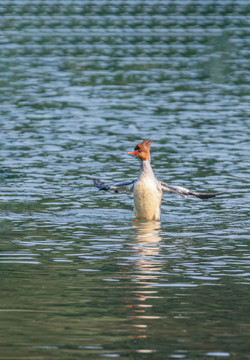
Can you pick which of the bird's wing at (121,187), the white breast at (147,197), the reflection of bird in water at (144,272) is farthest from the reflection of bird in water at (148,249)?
the bird's wing at (121,187)

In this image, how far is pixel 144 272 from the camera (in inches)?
688

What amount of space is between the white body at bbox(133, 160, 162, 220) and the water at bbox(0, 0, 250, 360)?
0.33 meters

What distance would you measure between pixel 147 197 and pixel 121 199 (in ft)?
11.0

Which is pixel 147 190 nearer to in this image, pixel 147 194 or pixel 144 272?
pixel 147 194

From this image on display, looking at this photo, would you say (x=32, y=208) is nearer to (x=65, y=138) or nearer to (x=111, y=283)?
(x=111, y=283)

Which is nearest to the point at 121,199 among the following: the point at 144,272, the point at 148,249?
the point at 148,249

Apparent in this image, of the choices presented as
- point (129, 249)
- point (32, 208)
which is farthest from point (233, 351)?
point (32, 208)

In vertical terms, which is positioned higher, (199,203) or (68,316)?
(68,316)

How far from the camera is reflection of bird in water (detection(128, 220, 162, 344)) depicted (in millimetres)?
14336

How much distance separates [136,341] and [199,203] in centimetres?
1252

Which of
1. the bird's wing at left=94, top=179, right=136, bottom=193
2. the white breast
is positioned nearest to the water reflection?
the white breast

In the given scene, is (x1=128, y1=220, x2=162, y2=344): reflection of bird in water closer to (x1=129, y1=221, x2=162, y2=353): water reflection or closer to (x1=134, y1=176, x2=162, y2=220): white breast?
(x1=129, y1=221, x2=162, y2=353): water reflection

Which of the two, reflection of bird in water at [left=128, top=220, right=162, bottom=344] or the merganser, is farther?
the merganser

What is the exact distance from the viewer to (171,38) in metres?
59.7
